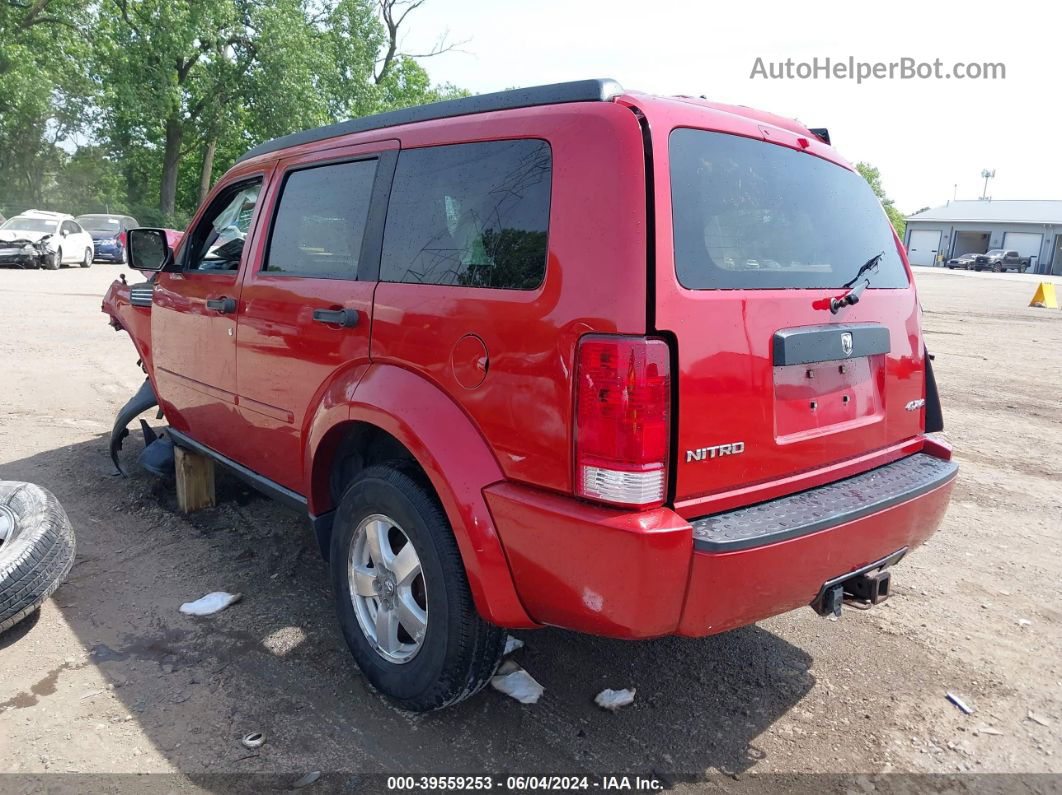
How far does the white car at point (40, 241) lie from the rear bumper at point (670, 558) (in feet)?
75.7

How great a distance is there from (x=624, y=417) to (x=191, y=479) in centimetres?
343

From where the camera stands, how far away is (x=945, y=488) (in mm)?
2910

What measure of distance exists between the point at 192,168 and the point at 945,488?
45.9m

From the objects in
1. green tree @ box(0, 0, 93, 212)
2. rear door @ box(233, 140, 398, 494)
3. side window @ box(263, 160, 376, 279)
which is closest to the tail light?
rear door @ box(233, 140, 398, 494)

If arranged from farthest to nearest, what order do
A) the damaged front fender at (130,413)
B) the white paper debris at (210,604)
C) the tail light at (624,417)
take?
the damaged front fender at (130,413) < the white paper debris at (210,604) < the tail light at (624,417)

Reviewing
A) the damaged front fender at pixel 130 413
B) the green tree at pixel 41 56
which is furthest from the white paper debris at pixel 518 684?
the green tree at pixel 41 56

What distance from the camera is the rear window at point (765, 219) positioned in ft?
7.57

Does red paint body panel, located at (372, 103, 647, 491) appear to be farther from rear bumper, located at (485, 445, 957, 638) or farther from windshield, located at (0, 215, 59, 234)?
windshield, located at (0, 215, 59, 234)

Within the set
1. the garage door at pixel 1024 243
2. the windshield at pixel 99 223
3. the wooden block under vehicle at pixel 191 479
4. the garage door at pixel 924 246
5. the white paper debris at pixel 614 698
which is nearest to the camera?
the white paper debris at pixel 614 698

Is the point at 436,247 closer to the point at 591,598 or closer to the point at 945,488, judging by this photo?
the point at 591,598

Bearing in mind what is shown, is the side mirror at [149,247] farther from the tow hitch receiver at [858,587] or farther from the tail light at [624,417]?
the tow hitch receiver at [858,587]

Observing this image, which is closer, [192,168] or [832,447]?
[832,447]

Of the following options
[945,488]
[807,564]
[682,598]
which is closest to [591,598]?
[682,598]

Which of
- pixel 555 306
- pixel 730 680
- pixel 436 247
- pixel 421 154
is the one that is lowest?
pixel 730 680
